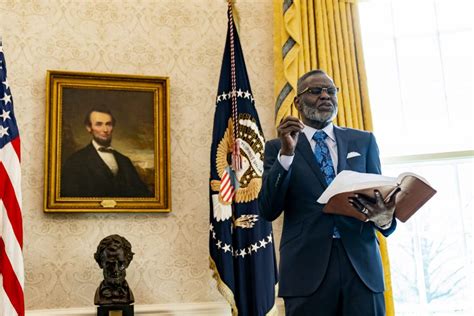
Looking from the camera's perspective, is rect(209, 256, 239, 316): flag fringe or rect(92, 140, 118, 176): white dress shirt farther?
rect(92, 140, 118, 176): white dress shirt

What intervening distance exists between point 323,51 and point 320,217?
7.12ft

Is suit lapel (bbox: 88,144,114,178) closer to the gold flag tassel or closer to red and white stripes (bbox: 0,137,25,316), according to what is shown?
red and white stripes (bbox: 0,137,25,316)

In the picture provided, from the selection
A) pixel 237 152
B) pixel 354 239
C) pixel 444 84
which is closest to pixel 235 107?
pixel 237 152

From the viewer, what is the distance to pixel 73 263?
378cm

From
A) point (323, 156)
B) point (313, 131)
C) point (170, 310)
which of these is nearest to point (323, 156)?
point (323, 156)

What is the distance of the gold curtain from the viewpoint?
415cm

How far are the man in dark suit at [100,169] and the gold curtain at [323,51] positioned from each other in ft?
3.50

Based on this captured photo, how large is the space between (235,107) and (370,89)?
1.11 meters

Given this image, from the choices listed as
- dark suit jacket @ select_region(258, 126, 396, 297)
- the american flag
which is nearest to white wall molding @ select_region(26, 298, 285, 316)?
the american flag

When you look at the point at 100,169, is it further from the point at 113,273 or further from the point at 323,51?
the point at 323,51

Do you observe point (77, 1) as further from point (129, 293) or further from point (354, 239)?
point (354, 239)

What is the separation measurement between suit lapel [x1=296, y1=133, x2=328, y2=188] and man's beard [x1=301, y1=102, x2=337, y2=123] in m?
0.08

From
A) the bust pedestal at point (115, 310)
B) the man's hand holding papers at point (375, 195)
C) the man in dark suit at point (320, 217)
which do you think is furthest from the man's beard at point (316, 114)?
the bust pedestal at point (115, 310)

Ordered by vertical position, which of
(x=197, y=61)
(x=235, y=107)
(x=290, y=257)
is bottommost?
(x=290, y=257)
